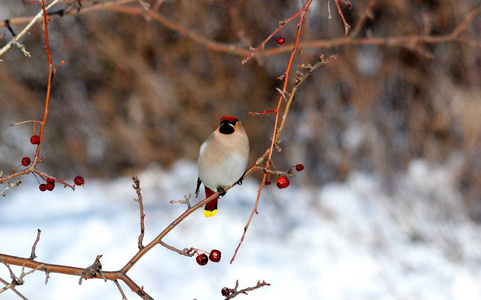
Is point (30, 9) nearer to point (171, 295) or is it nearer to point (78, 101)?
point (78, 101)

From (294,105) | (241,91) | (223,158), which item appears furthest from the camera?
(241,91)

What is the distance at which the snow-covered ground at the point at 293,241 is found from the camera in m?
4.93

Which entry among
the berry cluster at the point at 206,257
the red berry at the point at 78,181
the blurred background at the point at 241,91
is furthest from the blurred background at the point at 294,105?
the red berry at the point at 78,181

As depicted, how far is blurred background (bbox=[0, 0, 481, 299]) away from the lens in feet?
16.4

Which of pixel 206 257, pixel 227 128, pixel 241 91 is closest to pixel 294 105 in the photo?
pixel 241 91

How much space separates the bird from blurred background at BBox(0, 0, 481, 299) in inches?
78.0

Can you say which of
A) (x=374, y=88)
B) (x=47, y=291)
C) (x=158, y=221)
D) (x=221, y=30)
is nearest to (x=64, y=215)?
(x=158, y=221)

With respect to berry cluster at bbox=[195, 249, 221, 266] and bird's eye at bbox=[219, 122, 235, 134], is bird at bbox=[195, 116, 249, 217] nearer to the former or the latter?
bird's eye at bbox=[219, 122, 235, 134]

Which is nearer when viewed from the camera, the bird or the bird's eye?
the bird's eye

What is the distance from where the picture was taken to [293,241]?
5.83m

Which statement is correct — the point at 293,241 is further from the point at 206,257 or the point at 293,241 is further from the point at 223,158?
the point at 206,257

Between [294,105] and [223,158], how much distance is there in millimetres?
3887

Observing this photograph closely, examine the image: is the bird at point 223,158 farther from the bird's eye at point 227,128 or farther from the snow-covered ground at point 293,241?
the snow-covered ground at point 293,241

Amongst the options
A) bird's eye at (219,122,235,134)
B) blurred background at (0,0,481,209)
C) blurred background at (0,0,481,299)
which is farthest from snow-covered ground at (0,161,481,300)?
bird's eye at (219,122,235,134)
